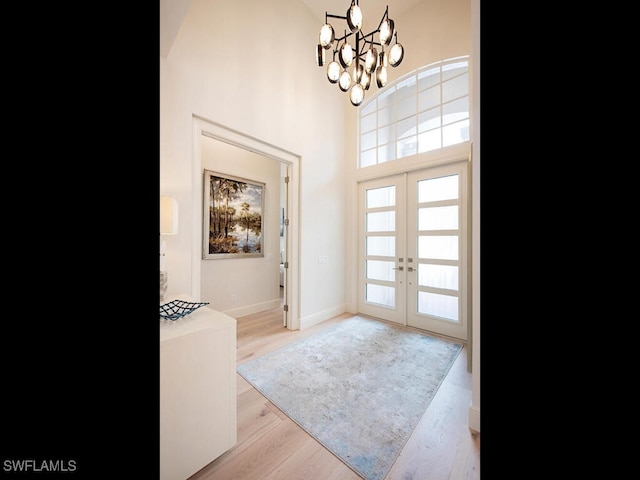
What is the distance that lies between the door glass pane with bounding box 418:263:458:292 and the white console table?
2.42 m

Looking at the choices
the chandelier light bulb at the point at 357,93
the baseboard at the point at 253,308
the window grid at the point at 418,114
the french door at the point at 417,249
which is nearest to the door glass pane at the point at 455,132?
the window grid at the point at 418,114

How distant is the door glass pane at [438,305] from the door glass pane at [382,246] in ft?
2.03

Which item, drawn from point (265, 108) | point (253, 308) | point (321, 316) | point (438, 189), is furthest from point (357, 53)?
point (253, 308)

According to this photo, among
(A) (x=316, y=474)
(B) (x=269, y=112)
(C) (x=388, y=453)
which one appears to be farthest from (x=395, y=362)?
(B) (x=269, y=112)

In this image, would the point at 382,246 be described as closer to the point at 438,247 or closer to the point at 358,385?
the point at 438,247

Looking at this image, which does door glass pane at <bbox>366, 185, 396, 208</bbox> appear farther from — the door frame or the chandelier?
the chandelier

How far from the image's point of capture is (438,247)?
9.78 feet

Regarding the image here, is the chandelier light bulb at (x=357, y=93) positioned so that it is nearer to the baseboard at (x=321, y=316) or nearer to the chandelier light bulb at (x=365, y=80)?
the chandelier light bulb at (x=365, y=80)

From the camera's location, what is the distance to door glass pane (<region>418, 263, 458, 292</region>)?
→ 9.40ft

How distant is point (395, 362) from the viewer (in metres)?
2.24

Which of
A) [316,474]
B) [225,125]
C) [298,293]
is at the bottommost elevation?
[316,474]

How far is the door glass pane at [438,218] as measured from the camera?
2.87 metres
